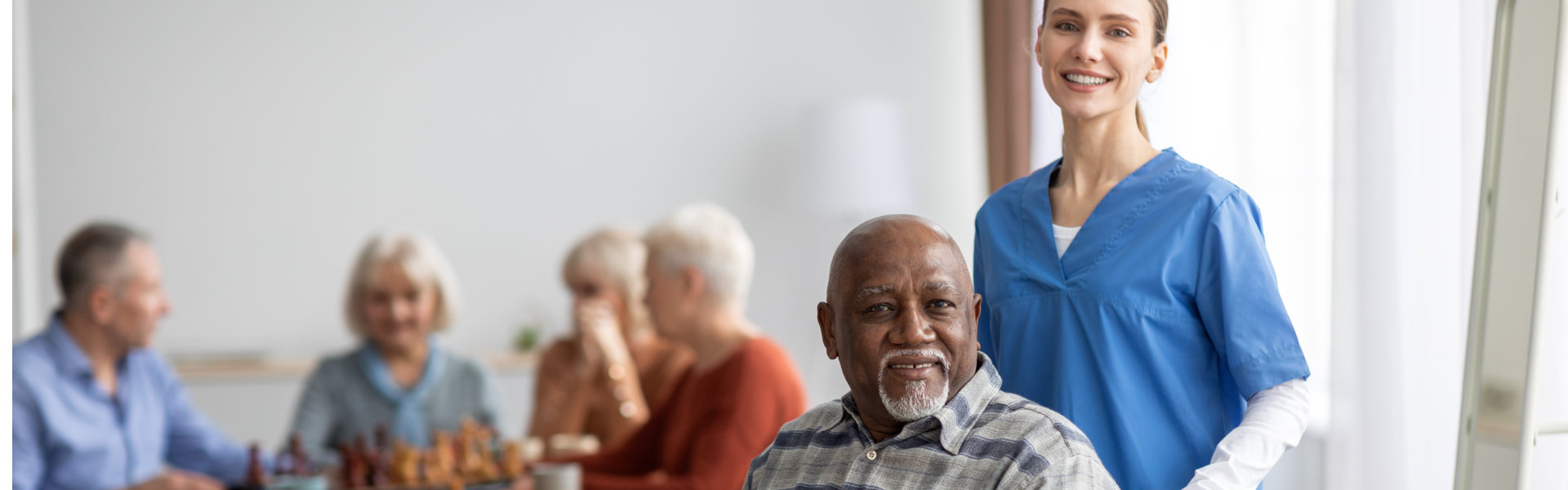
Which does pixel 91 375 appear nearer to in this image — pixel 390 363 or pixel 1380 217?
pixel 390 363

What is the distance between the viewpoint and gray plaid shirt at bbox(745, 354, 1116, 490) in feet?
4.15

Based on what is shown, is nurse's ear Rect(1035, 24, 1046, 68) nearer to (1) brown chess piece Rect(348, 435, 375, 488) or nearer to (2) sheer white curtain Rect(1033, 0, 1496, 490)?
(2) sheer white curtain Rect(1033, 0, 1496, 490)

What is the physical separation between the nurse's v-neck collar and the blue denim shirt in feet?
9.27

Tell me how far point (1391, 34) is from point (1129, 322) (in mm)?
883

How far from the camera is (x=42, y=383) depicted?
323cm

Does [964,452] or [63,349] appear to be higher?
[964,452]

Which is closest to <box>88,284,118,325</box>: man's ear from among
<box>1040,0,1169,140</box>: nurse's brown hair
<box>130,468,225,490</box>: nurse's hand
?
<box>130,468,225,490</box>: nurse's hand

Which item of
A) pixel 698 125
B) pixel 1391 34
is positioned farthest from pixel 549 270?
pixel 1391 34

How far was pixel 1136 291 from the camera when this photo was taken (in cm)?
143

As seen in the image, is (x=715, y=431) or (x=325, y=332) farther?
(x=325, y=332)

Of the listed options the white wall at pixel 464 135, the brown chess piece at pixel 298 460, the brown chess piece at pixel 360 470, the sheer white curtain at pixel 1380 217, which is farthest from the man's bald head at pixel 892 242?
the white wall at pixel 464 135

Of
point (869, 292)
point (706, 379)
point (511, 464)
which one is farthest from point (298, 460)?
point (869, 292)

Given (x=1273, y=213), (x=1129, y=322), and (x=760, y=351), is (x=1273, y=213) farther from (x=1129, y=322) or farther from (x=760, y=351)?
(x=1129, y=322)

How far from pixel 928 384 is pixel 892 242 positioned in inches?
6.1
